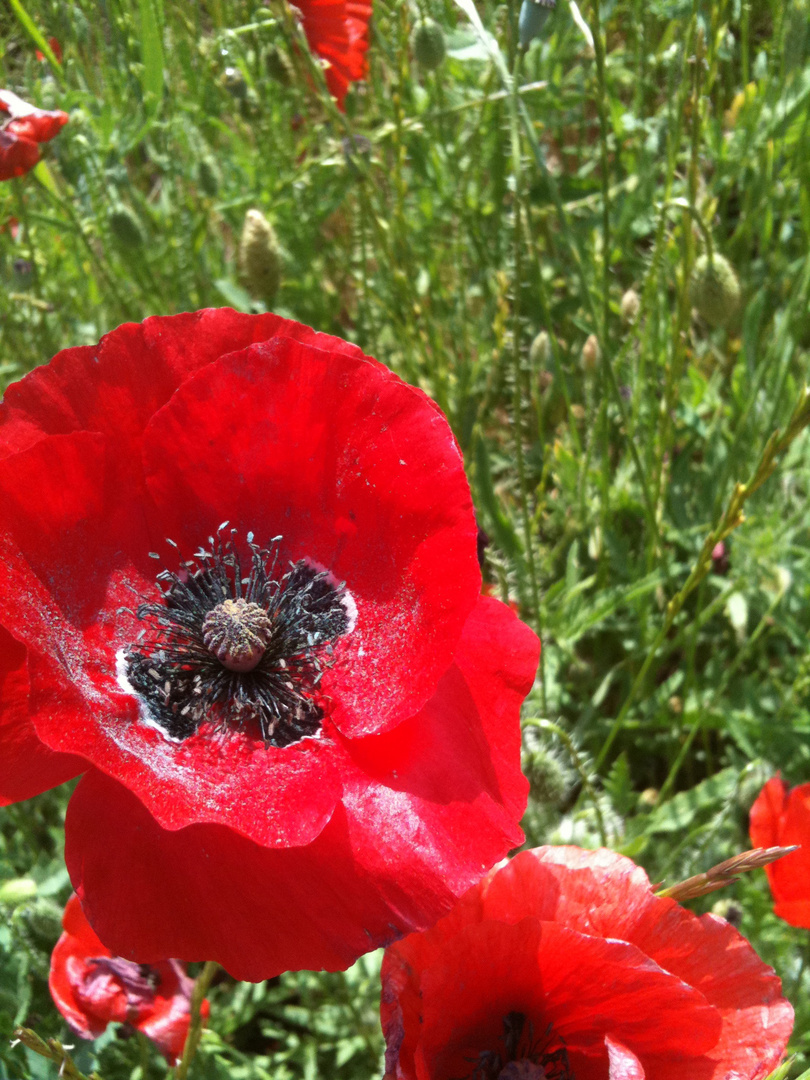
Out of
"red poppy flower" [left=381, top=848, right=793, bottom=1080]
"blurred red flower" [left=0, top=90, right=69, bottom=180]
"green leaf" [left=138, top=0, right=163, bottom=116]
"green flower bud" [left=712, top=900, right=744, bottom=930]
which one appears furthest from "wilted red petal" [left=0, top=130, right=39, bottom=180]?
"green flower bud" [left=712, top=900, right=744, bottom=930]

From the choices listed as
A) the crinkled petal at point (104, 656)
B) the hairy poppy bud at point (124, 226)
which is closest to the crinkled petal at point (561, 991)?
the crinkled petal at point (104, 656)

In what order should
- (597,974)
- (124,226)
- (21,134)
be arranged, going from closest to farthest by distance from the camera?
(597,974) → (21,134) → (124,226)

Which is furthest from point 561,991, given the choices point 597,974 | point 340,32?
point 340,32

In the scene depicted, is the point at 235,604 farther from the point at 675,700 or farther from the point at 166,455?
the point at 675,700

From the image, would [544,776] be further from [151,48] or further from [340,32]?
[340,32]

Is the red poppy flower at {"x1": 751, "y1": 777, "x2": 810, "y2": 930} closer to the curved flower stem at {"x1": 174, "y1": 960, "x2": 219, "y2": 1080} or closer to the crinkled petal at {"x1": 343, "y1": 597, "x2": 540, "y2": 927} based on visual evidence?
the crinkled petal at {"x1": 343, "y1": 597, "x2": 540, "y2": 927}
